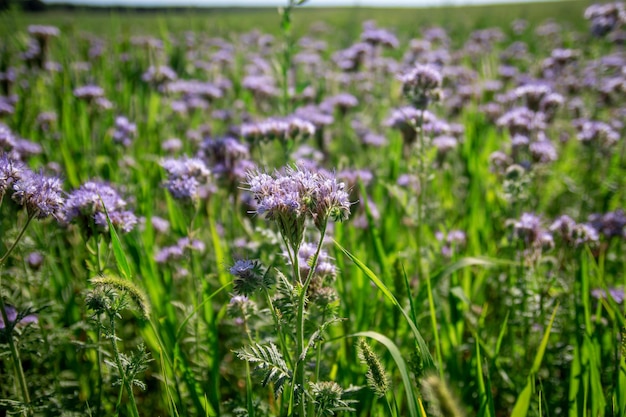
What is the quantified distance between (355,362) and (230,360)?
3.00ft

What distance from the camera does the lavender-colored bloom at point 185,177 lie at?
253cm

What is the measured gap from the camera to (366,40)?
5875 mm

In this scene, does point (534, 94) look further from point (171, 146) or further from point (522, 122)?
point (171, 146)

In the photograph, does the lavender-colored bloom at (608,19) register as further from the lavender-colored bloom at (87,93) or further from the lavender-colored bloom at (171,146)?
the lavender-colored bloom at (87,93)

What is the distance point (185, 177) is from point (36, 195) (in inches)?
31.2

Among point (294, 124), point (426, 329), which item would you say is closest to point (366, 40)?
point (294, 124)

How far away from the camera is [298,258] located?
1946mm

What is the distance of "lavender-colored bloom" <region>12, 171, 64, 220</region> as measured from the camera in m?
1.87

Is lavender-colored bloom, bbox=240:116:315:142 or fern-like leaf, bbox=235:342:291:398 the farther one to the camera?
lavender-colored bloom, bbox=240:116:315:142

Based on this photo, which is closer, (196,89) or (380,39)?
(380,39)

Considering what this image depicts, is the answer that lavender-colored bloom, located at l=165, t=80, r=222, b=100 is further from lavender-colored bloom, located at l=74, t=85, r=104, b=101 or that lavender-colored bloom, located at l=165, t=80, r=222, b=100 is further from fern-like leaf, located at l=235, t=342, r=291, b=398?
fern-like leaf, located at l=235, t=342, r=291, b=398

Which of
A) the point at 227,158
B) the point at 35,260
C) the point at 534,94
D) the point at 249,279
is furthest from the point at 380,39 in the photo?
the point at 249,279

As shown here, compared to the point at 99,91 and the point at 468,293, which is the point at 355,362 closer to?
the point at 468,293

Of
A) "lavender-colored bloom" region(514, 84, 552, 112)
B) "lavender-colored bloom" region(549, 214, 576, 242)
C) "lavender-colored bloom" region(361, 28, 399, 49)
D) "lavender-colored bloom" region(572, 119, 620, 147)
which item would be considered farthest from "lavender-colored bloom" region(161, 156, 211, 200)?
"lavender-colored bloom" region(361, 28, 399, 49)
